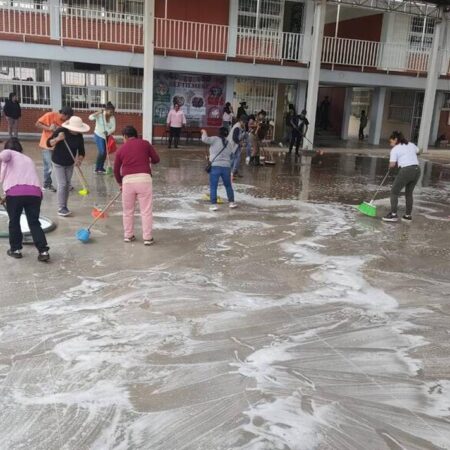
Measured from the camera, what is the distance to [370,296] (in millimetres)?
5418

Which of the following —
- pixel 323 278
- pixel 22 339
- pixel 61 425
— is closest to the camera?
pixel 61 425

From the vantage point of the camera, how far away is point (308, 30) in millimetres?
19781

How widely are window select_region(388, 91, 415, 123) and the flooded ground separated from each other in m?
18.5

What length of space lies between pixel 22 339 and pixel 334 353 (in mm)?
2475

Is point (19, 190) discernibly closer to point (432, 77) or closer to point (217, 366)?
point (217, 366)

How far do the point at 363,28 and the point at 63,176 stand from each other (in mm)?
20121

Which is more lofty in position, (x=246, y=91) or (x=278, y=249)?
(x=246, y=91)

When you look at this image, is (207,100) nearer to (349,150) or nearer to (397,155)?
(349,150)

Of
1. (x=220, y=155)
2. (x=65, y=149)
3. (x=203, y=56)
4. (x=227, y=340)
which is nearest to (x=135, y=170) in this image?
(x=65, y=149)

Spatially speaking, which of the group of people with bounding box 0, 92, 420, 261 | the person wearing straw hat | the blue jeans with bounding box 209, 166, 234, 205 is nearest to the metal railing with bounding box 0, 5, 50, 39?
the group of people with bounding box 0, 92, 420, 261

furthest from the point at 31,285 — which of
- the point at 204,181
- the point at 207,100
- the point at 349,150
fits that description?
the point at 349,150

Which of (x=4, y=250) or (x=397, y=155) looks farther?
(x=397, y=155)

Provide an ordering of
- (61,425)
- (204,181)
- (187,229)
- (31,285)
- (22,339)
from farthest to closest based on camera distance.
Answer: (204,181)
(187,229)
(31,285)
(22,339)
(61,425)

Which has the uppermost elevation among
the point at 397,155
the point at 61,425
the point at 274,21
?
the point at 274,21
